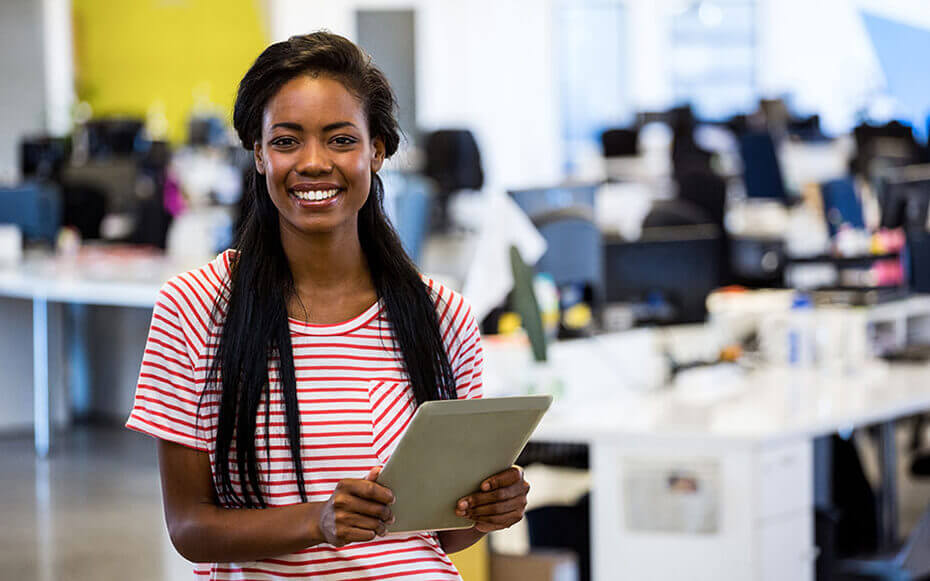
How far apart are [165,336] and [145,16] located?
50.1ft

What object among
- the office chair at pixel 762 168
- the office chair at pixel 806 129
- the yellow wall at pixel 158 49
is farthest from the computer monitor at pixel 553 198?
the yellow wall at pixel 158 49

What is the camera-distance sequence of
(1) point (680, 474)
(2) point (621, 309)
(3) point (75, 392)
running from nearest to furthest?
1. (1) point (680, 474)
2. (2) point (621, 309)
3. (3) point (75, 392)

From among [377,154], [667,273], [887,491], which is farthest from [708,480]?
[377,154]

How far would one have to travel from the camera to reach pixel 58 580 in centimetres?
431

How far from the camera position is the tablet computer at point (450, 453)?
1392 mm

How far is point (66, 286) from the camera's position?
18.7ft

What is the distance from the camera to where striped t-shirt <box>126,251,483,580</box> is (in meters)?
1.48

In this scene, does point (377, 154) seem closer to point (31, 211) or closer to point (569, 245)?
point (569, 245)

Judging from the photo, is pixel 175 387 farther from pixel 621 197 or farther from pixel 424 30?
pixel 424 30

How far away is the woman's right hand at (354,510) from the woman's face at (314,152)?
30cm

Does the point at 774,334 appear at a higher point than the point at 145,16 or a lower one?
lower

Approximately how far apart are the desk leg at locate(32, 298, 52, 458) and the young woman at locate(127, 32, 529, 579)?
485 cm

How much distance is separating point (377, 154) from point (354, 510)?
0.44 meters

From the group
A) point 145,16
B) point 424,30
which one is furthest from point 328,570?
point 145,16
